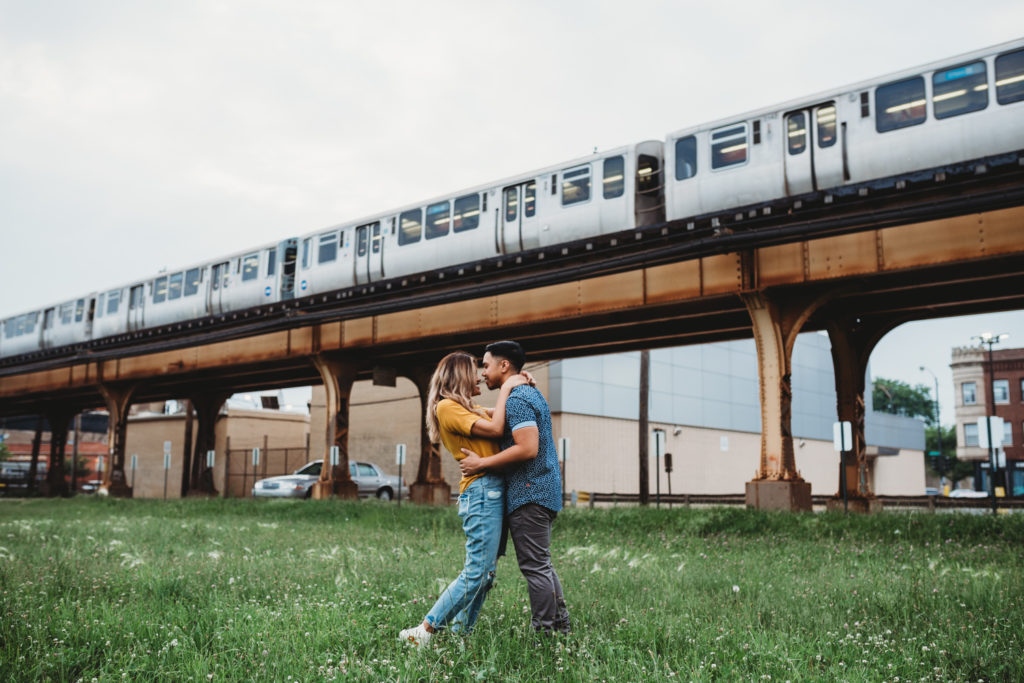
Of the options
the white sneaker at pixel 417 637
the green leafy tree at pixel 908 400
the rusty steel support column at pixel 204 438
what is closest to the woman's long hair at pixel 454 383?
the white sneaker at pixel 417 637

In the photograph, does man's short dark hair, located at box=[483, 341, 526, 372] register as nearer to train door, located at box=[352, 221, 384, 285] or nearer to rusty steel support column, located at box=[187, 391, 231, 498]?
train door, located at box=[352, 221, 384, 285]

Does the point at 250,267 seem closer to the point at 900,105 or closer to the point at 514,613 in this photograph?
the point at 900,105

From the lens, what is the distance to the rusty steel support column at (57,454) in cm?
4616

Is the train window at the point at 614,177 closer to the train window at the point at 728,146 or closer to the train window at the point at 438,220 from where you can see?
the train window at the point at 728,146

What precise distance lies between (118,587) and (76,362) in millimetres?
33263

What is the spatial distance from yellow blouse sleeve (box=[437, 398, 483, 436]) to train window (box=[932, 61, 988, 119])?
13.3 m

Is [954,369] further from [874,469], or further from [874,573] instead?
[874,573]

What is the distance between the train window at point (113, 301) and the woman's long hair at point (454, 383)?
33.9 m

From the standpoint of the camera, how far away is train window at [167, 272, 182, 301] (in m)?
32.1

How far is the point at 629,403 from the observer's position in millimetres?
39906

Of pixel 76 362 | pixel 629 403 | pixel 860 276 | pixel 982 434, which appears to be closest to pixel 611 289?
pixel 860 276

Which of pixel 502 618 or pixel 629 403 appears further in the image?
pixel 629 403

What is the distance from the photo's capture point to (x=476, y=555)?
4.79 meters

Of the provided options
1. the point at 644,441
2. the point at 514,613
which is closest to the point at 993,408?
the point at 644,441
